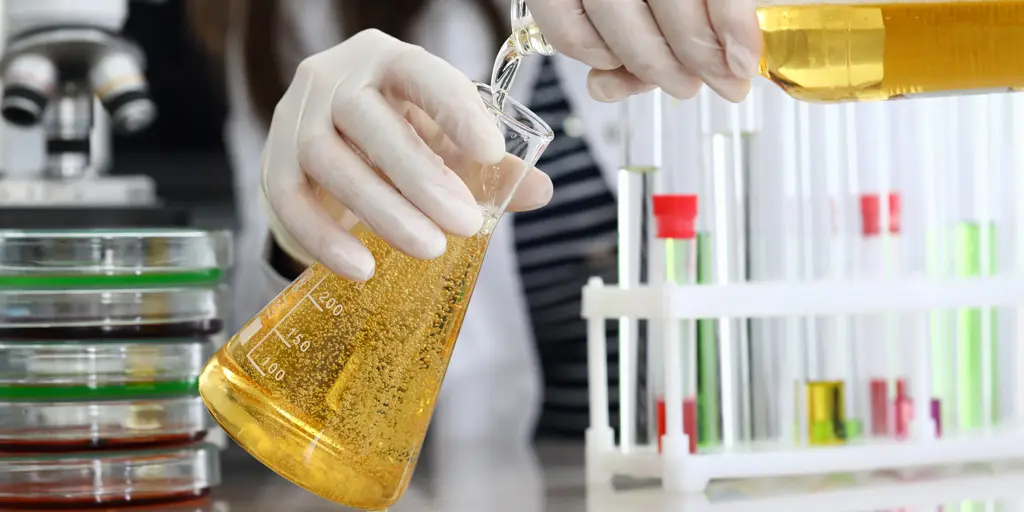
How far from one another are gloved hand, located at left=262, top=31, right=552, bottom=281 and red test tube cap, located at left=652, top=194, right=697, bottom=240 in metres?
0.16

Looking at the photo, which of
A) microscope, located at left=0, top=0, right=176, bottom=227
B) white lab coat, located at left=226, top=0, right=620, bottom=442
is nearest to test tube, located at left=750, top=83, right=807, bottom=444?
white lab coat, located at left=226, top=0, right=620, bottom=442

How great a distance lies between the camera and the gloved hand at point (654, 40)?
34.2 inches

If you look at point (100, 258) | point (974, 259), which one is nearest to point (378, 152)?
point (100, 258)

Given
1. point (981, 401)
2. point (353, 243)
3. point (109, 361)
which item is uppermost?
point (353, 243)

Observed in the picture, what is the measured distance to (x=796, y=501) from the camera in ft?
3.65

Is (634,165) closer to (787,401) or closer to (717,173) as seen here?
(717,173)

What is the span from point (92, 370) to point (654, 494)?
0.60 meters

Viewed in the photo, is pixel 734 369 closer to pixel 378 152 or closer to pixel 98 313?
pixel 378 152

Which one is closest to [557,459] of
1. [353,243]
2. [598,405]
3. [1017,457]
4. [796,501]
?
[598,405]

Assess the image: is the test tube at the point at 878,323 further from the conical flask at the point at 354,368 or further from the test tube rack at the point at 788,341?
the conical flask at the point at 354,368

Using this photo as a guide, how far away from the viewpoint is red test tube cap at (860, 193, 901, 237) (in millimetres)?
1203

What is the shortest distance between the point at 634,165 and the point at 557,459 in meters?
0.55

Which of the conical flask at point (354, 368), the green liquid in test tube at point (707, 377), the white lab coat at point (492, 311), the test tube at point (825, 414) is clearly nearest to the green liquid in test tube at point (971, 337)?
the test tube at point (825, 414)

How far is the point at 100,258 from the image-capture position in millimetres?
1080
